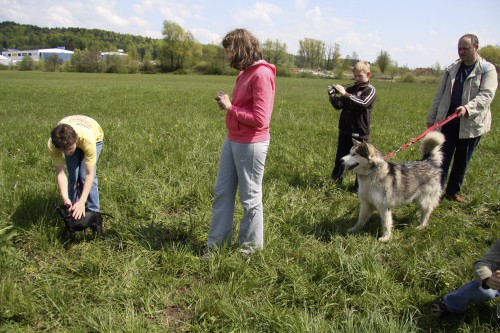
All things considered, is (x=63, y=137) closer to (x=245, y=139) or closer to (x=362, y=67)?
(x=245, y=139)

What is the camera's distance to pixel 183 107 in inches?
511

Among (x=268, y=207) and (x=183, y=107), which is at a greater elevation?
(x=183, y=107)

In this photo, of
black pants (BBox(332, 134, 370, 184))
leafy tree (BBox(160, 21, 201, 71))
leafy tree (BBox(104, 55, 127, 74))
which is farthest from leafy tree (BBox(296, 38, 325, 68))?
black pants (BBox(332, 134, 370, 184))

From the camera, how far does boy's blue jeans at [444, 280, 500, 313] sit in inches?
95.7

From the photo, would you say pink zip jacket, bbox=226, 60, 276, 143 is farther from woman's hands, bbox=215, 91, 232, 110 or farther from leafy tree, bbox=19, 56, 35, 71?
leafy tree, bbox=19, 56, 35, 71

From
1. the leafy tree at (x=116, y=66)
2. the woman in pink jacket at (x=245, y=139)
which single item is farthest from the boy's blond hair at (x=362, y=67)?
the leafy tree at (x=116, y=66)

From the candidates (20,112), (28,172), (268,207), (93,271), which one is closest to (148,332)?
(93,271)

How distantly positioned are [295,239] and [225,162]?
49.2 inches

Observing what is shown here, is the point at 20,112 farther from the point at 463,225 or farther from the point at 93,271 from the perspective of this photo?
the point at 463,225

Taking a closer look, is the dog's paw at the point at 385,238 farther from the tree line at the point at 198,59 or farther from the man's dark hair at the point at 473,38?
the tree line at the point at 198,59

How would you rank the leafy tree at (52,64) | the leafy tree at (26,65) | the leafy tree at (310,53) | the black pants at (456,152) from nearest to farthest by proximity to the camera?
the black pants at (456,152)
the leafy tree at (52,64)
the leafy tree at (26,65)
the leafy tree at (310,53)

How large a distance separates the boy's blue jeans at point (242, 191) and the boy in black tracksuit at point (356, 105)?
86.6 inches

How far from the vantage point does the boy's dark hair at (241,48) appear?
8.96 feet

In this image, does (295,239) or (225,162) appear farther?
(295,239)
